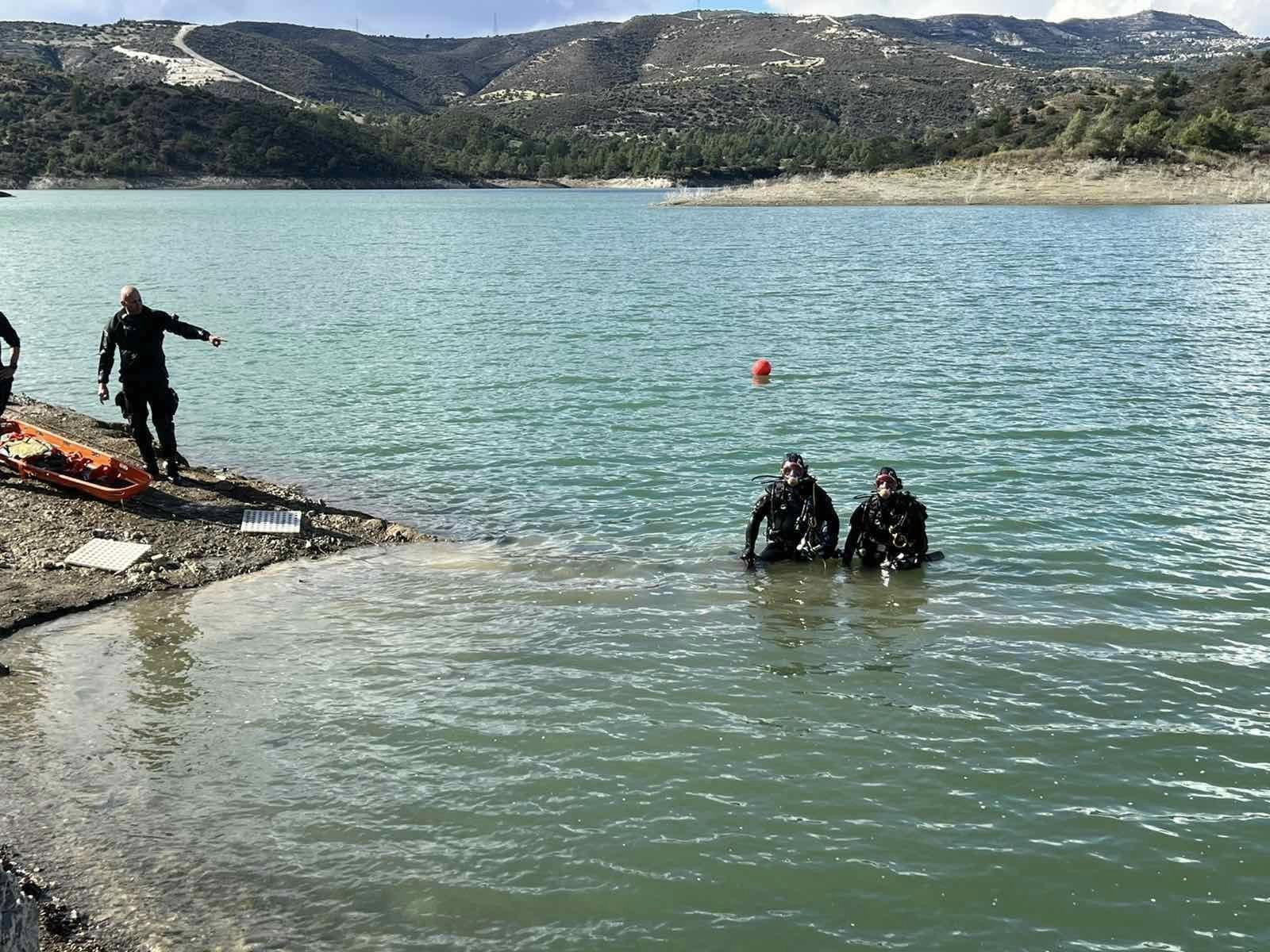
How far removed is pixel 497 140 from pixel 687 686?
20015cm

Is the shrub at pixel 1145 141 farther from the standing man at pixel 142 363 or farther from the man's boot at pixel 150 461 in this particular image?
the man's boot at pixel 150 461

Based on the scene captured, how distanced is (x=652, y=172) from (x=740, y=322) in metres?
147

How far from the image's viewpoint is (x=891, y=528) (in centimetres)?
1175

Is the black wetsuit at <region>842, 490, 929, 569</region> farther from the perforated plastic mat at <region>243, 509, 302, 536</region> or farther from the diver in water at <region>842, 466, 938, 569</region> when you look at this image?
the perforated plastic mat at <region>243, 509, 302, 536</region>

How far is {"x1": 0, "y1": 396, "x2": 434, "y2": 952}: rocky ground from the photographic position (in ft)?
34.8

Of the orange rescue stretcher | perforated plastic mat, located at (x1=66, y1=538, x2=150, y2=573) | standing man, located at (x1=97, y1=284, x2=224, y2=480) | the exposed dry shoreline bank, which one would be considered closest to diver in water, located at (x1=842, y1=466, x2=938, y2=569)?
perforated plastic mat, located at (x1=66, y1=538, x2=150, y2=573)

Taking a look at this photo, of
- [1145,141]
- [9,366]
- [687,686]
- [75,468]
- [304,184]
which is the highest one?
[304,184]

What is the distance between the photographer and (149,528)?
1222cm

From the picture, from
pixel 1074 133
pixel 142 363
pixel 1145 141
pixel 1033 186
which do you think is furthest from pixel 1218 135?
pixel 142 363

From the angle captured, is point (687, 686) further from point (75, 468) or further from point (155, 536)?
point (75, 468)

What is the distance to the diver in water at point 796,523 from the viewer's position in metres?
12.1

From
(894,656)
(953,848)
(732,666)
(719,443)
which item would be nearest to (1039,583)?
(894,656)

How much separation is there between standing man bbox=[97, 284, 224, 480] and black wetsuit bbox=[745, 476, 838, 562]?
6.24 m

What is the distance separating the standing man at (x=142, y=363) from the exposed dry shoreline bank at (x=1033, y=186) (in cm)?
8996
